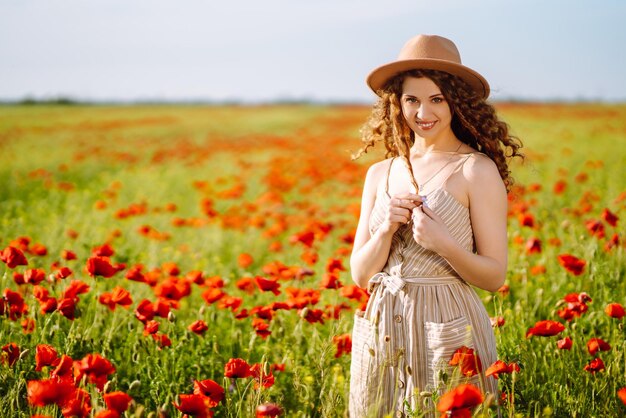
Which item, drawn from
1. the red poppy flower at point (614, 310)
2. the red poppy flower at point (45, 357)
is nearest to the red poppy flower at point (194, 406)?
the red poppy flower at point (45, 357)

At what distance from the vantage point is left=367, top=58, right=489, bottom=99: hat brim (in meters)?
2.10

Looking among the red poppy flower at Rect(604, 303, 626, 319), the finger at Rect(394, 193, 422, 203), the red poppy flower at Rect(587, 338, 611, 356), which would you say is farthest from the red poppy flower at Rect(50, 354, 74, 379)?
the red poppy flower at Rect(604, 303, 626, 319)

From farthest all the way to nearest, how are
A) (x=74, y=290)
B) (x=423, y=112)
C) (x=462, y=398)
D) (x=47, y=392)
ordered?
1. (x=74, y=290)
2. (x=423, y=112)
3. (x=47, y=392)
4. (x=462, y=398)

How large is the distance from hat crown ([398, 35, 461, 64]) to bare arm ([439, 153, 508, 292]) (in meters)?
0.39

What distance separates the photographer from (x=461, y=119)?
2.19 metres

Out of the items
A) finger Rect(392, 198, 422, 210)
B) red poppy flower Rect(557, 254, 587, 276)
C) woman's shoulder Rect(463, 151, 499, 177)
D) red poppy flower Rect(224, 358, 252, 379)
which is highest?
woman's shoulder Rect(463, 151, 499, 177)

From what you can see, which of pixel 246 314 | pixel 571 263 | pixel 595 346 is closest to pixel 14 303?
pixel 246 314

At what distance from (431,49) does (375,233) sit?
66 cm

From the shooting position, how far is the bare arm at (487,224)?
2018 millimetres

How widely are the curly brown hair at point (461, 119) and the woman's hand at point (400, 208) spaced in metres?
0.20

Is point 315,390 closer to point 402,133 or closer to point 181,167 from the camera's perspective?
point 402,133

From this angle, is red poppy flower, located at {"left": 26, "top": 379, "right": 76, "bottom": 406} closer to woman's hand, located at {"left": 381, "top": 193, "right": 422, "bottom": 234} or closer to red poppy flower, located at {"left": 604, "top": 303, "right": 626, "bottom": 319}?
woman's hand, located at {"left": 381, "top": 193, "right": 422, "bottom": 234}

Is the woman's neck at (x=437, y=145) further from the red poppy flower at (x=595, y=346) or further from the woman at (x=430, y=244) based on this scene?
the red poppy flower at (x=595, y=346)

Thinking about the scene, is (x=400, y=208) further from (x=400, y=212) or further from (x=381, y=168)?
(x=381, y=168)
